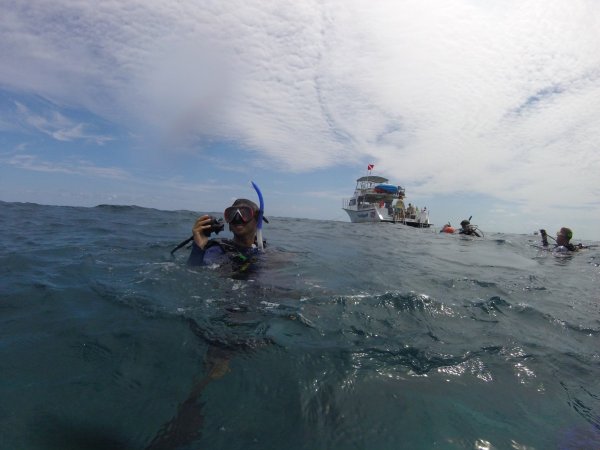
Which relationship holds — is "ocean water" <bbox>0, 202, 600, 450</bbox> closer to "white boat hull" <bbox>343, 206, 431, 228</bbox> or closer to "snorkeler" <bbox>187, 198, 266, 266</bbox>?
"snorkeler" <bbox>187, 198, 266, 266</bbox>

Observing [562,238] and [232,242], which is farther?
[562,238]

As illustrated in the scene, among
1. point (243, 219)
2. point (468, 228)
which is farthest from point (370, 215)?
point (243, 219)

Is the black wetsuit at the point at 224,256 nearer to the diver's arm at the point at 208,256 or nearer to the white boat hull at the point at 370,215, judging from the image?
the diver's arm at the point at 208,256

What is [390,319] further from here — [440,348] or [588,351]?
[588,351]

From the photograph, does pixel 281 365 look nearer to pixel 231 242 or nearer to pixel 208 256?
pixel 208 256

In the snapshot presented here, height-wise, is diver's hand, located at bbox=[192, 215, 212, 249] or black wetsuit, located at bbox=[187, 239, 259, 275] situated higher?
diver's hand, located at bbox=[192, 215, 212, 249]

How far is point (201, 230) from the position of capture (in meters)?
4.63

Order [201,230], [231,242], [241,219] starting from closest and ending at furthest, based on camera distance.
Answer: [201,230], [241,219], [231,242]

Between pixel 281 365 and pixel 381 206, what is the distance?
35974 mm

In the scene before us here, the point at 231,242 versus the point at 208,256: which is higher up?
the point at 231,242

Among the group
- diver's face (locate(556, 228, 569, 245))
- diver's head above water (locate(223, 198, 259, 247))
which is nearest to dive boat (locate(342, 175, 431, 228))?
diver's face (locate(556, 228, 569, 245))

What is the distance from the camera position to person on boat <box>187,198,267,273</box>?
4660 mm

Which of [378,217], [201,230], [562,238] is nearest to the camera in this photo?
[201,230]

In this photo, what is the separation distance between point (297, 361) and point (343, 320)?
3.28 ft
